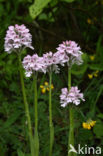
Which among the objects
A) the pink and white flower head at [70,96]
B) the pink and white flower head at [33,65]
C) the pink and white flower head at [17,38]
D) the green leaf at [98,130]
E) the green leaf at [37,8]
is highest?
the green leaf at [37,8]

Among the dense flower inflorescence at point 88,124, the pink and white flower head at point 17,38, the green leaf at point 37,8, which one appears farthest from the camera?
the green leaf at point 37,8

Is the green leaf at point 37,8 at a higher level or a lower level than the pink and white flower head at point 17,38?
higher

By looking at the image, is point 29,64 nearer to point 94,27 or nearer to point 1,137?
point 1,137

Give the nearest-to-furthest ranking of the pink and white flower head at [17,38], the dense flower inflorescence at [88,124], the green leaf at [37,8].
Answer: the pink and white flower head at [17,38]
the dense flower inflorescence at [88,124]
the green leaf at [37,8]

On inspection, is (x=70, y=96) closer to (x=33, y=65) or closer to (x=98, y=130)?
(x=33, y=65)

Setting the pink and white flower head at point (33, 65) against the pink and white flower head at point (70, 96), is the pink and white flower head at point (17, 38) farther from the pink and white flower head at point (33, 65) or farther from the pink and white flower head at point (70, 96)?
the pink and white flower head at point (70, 96)

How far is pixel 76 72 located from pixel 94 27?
1042 mm

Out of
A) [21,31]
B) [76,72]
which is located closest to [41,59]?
[21,31]

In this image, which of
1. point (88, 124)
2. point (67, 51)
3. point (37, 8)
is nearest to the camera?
point (67, 51)

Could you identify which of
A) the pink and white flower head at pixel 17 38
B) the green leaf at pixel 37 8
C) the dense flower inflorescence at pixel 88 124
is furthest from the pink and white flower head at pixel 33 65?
the green leaf at pixel 37 8

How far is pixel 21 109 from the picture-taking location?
2.20 metres

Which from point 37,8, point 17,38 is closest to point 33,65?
point 17,38

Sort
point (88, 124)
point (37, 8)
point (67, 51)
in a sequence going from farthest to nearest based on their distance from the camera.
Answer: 1. point (37, 8)
2. point (88, 124)
3. point (67, 51)

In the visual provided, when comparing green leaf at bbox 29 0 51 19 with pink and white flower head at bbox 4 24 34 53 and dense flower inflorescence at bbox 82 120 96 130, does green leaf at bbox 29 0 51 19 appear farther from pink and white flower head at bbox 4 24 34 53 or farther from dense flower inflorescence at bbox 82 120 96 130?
dense flower inflorescence at bbox 82 120 96 130
